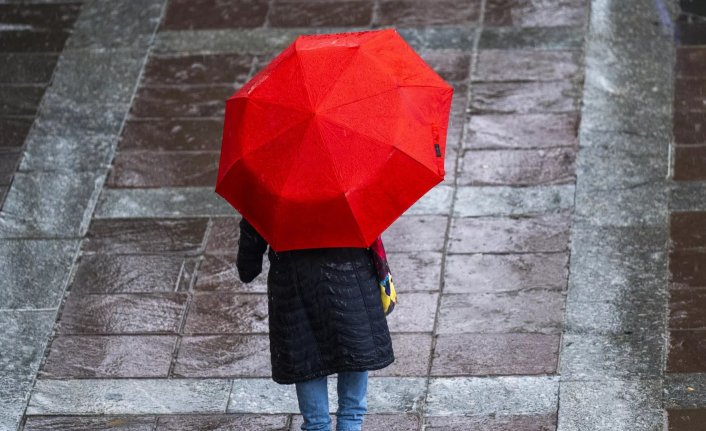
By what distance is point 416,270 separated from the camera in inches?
248

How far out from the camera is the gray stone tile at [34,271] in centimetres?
632

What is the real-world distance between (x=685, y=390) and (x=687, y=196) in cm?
150

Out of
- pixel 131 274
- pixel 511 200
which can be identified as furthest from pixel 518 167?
pixel 131 274

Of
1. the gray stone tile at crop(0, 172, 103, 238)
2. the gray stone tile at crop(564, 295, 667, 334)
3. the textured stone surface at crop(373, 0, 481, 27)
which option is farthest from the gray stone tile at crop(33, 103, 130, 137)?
the gray stone tile at crop(564, 295, 667, 334)

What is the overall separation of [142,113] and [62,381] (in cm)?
236

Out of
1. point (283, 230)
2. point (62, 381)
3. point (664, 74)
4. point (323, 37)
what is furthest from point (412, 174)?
point (664, 74)

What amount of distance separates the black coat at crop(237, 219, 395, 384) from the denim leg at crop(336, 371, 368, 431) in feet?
0.54

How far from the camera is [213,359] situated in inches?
230

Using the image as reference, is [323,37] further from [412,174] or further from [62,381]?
[62,381]

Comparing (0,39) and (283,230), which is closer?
(283,230)

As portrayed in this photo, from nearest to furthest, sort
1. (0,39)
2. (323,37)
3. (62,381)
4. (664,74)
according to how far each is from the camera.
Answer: (323,37) < (62,381) < (664,74) < (0,39)

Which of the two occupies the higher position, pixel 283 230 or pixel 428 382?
pixel 283 230

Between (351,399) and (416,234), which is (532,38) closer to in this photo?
(416,234)

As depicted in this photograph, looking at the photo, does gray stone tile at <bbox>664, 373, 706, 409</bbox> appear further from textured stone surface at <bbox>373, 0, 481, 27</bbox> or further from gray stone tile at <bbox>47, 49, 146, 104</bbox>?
gray stone tile at <bbox>47, 49, 146, 104</bbox>
